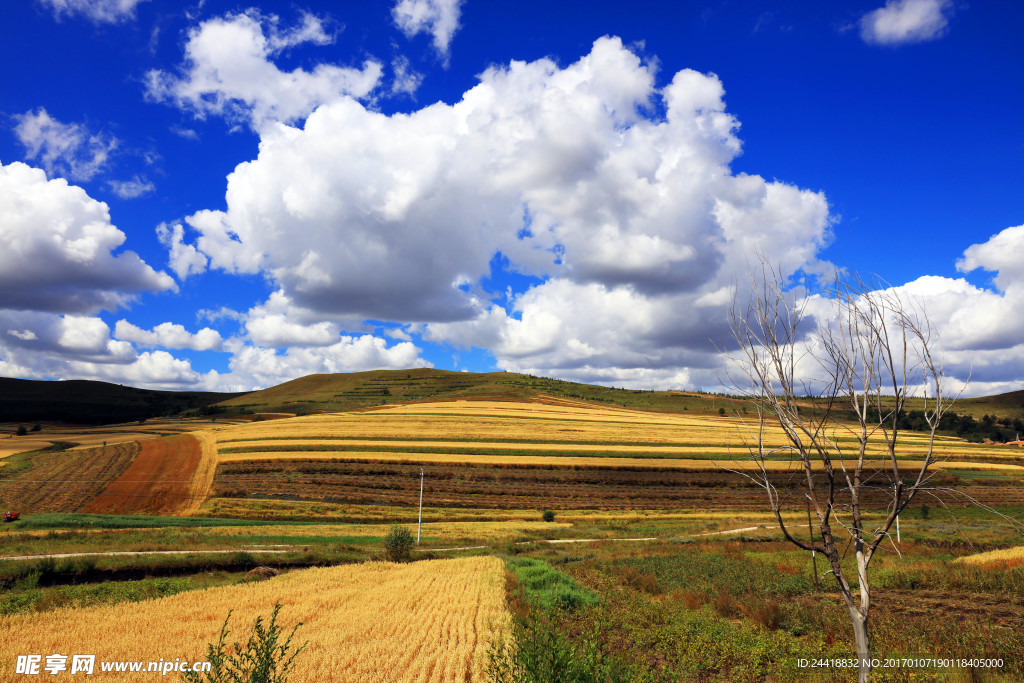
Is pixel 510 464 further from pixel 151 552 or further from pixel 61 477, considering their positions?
pixel 61 477

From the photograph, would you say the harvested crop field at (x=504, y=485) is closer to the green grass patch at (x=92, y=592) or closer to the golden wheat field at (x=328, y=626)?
the green grass patch at (x=92, y=592)

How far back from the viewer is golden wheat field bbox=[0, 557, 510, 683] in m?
12.0

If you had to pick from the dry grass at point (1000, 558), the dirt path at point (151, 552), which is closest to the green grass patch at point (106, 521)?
the dirt path at point (151, 552)

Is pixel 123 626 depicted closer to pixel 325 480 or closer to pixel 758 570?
pixel 758 570

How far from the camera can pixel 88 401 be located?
152m

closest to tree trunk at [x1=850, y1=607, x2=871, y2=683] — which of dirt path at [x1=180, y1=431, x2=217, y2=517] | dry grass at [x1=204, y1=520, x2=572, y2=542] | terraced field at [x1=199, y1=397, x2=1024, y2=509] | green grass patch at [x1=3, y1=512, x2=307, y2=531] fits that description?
dry grass at [x1=204, y1=520, x2=572, y2=542]

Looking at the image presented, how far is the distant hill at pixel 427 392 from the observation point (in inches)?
4801

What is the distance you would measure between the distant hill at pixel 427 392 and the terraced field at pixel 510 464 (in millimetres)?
37000

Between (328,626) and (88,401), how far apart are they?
186606 millimetres

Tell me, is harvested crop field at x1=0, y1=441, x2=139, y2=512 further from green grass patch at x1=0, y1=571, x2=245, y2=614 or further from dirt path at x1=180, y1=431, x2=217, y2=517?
green grass patch at x1=0, y1=571, x2=245, y2=614

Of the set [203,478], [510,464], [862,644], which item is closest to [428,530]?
[510,464]

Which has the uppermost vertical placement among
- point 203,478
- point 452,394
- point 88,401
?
point 452,394

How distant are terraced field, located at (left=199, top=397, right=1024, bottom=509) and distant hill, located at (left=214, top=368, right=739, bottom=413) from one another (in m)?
37.0

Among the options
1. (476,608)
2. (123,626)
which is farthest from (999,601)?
(123,626)
